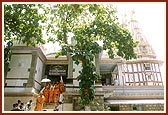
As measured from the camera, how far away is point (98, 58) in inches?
685

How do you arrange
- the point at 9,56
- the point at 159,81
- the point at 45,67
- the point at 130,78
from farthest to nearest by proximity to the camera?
the point at 159,81 < the point at 130,78 < the point at 45,67 < the point at 9,56

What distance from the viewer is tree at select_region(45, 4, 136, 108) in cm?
1379

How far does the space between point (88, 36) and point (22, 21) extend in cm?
375

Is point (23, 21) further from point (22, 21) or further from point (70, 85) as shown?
point (70, 85)

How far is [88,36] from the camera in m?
14.1

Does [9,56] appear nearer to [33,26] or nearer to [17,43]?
[17,43]

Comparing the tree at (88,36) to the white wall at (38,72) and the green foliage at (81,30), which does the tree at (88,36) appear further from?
the white wall at (38,72)

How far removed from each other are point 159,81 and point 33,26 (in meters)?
18.4

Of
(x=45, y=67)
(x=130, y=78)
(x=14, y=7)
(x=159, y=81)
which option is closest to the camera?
(x=14, y=7)

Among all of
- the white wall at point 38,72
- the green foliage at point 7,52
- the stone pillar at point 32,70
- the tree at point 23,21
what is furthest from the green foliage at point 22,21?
the white wall at point 38,72

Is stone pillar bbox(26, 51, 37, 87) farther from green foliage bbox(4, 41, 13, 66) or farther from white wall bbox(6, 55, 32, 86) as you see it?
green foliage bbox(4, 41, 13, 66)

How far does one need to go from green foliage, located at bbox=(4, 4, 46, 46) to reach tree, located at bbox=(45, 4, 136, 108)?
3.88 ft

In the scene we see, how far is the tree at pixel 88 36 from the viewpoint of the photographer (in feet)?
45.2

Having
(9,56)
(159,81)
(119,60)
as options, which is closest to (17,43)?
(9,56)
